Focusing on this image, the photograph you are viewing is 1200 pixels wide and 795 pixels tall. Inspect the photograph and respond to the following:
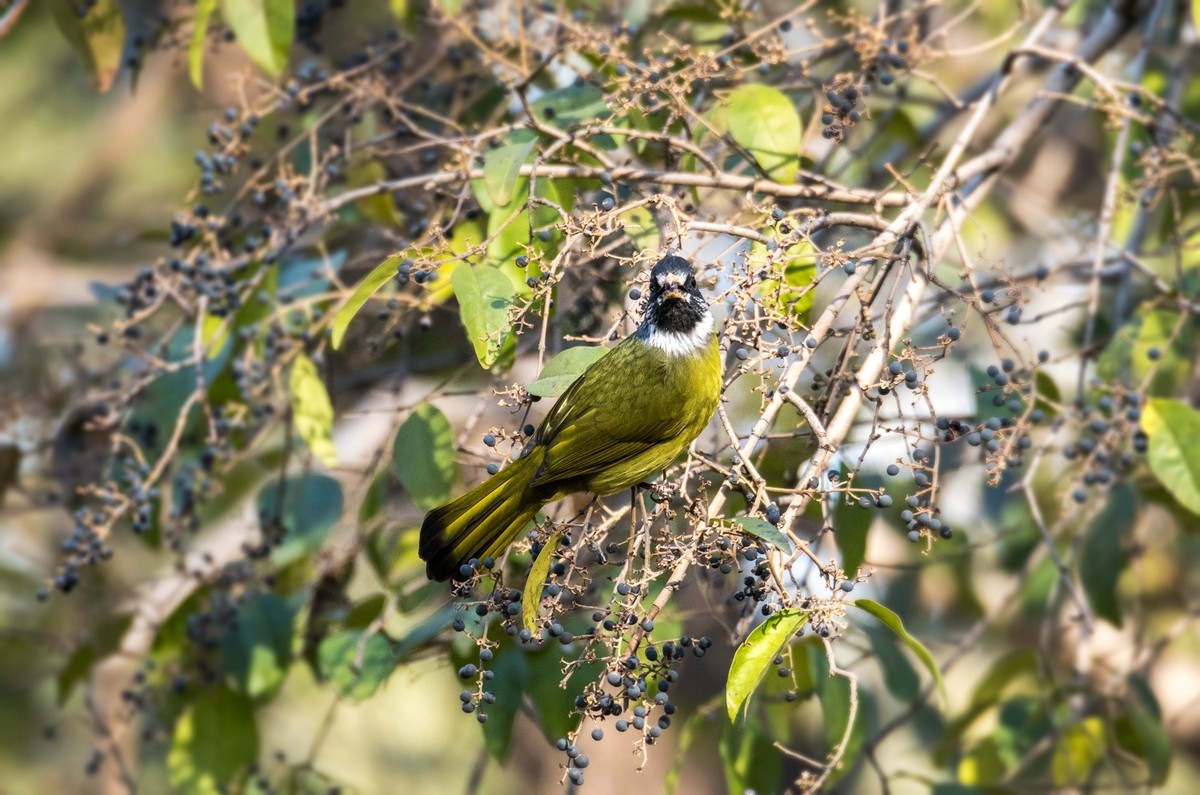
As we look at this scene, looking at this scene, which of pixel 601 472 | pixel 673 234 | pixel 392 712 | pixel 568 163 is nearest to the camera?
pixel 673 234

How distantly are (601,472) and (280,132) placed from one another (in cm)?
177

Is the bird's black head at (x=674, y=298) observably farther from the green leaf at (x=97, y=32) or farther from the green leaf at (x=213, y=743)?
the green leaf at (x=97, y=32)

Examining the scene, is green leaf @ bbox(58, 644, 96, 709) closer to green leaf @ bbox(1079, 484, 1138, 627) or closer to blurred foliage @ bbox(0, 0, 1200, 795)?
blurred foliage @ bbox(0, 0, 1200, 795)

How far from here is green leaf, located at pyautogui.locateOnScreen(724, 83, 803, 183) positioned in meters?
2.76

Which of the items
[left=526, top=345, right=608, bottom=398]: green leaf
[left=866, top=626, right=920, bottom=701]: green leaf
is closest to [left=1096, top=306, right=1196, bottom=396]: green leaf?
[left=866, top=626, right=920, bottom=701]: green leaf

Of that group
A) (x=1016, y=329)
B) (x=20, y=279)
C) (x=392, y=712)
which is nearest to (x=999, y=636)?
(x=1016, y=329)

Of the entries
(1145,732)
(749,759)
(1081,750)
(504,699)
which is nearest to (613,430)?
(504,699)

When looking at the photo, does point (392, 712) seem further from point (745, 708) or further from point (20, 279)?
point (745, 708)

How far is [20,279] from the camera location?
612 cm

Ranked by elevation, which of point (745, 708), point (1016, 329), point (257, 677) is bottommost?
point (1016, 329)

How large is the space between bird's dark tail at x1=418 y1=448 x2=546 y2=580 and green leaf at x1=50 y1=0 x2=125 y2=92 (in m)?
2.09

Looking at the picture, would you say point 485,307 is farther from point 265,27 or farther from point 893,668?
point 893,668

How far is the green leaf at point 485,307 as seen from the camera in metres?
2.26

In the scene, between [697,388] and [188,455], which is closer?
[697,388]
